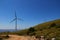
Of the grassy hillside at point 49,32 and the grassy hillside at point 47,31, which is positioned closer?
the grassy hillside at point 49,32

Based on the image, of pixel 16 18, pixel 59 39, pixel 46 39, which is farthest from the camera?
pixel 16 18

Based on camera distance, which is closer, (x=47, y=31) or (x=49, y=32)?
(x=49, y=32)

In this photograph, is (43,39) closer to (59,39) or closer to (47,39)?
(47,39)

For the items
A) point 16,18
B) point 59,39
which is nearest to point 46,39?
point 59,39

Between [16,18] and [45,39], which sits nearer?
[45,39]

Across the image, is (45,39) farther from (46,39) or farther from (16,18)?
(16,18)

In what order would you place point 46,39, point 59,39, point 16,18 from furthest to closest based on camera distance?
point 16,18, point 46,39, point 59,39

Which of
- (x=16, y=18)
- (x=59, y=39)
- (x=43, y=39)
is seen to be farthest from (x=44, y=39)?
(x=16, y=18)

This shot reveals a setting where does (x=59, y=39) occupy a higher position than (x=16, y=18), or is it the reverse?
(x=16, y=18)

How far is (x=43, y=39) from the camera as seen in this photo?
1054 inches

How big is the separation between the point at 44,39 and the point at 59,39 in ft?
14.9

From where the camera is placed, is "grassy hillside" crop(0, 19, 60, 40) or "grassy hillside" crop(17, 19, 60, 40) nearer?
"grassy hillside" crop(17, 19, 60, 40)

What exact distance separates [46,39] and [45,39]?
19 centimetres

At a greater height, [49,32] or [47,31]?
[47,31]
